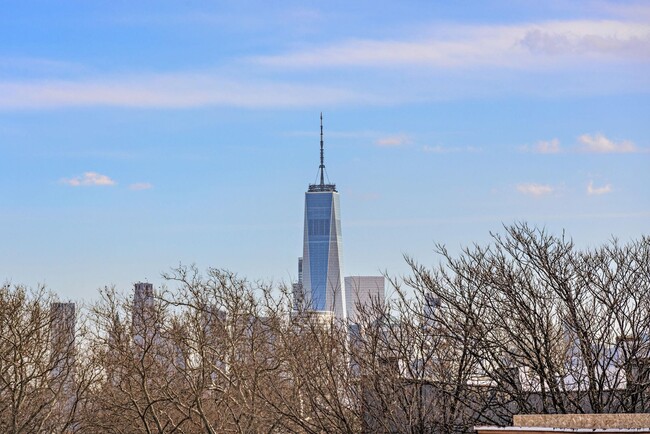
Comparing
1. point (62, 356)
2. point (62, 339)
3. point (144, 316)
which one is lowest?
point (62, 356)

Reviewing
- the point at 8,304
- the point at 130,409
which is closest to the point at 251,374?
the point at 130,409

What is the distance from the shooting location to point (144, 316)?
38125 mm

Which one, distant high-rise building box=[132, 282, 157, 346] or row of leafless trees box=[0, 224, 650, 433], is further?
distant high-rise building box=[132, 282, 157, 346]

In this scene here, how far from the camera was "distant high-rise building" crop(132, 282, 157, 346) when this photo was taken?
36.3m

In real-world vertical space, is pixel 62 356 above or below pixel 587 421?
above

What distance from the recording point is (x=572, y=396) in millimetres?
22578

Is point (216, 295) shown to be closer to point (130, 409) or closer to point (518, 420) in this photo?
point (130, 409)

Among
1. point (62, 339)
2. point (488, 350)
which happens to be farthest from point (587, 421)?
point (62, 339)

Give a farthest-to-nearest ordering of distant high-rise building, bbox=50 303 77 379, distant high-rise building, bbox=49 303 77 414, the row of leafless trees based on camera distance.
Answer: distant high-rise building, bbox=50 303 77 379 < distant high-rise building, bbox=49 303 77 414 < the row of leafless trees

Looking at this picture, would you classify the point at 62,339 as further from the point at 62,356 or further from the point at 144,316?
the point at 144,316

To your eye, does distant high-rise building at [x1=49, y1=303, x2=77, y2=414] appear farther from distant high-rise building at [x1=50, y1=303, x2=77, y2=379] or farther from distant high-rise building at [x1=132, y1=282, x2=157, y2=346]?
distant high-rise building at [x1=132, y1=282, x2=157, y2=346]

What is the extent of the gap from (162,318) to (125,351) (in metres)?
1.65

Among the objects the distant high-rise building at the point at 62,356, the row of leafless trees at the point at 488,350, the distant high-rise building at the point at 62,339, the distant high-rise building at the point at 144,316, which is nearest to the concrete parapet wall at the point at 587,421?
the row of leafless trees at the point at 488,350

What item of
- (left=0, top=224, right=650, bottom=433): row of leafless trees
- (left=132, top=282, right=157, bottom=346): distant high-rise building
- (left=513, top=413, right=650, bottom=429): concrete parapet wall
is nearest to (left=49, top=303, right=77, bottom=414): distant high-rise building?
(left=132, top=282, right=157, bottom=346): distant high-rise building
